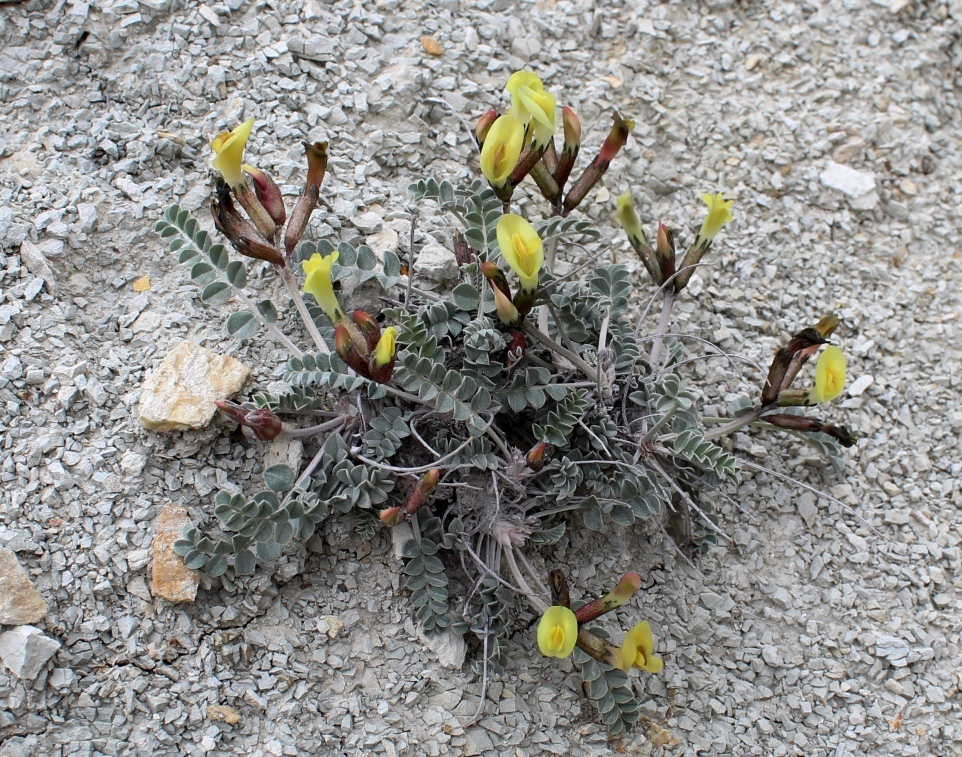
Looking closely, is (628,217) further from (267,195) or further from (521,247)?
(267,195)

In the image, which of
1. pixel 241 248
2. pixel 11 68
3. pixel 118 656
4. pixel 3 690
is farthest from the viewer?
pixel 11 68

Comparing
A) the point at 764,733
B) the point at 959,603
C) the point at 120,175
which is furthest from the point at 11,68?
the point at 959,603

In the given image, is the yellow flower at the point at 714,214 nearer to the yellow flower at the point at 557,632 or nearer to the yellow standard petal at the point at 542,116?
the yellow standard petal at the point at 542,116

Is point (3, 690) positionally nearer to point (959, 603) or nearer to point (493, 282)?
A: point (493, 282)

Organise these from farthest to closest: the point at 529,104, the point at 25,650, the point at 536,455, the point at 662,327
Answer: the point at 662,327 < the point at 536,455 < the point at 529,104 < the point at 25,650

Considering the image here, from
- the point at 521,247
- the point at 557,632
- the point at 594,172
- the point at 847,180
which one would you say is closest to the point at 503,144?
the point at 521,247

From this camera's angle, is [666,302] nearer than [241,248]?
No
